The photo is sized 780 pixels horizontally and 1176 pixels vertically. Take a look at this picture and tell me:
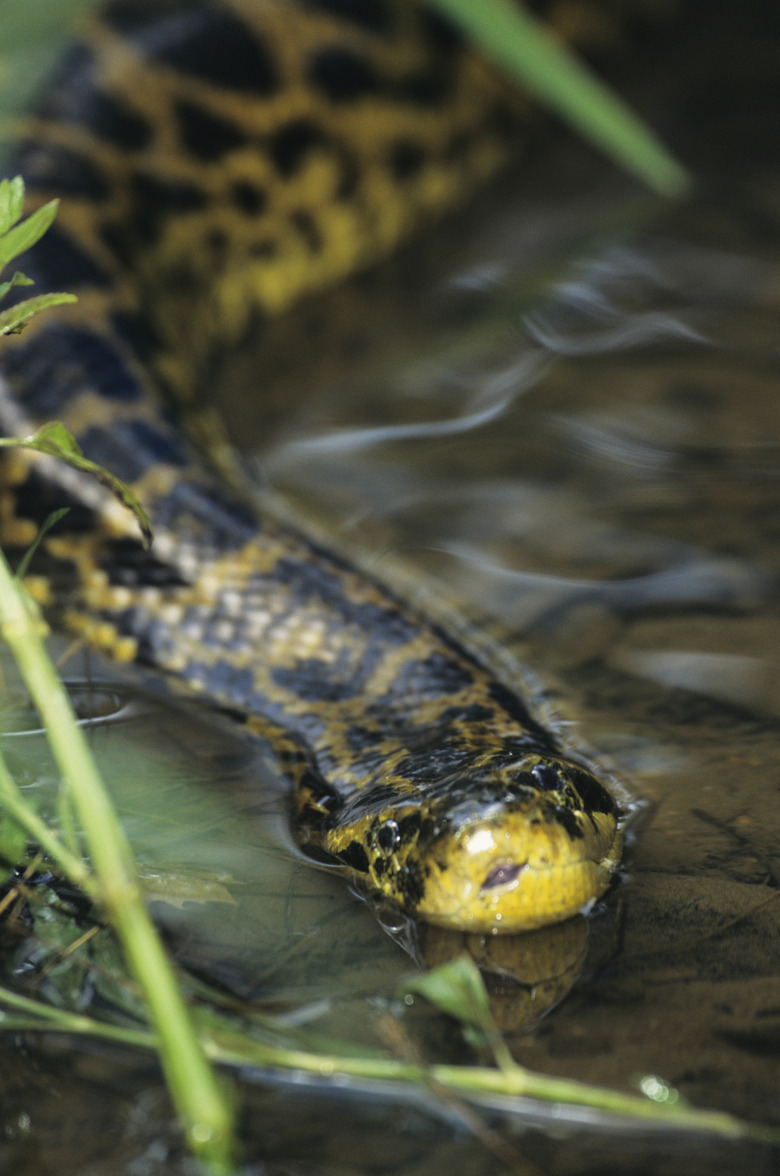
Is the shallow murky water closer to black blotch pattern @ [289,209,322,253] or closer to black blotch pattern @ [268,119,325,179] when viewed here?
black blotch pattern @ [289,209,322,253]

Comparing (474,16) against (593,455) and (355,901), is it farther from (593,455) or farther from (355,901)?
(355,901)

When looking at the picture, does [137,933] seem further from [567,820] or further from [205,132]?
[205,132]

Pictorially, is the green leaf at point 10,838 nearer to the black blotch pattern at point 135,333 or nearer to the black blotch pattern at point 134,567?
the black blotch pattern at point 134,567

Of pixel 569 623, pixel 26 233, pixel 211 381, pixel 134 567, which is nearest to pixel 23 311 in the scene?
pixel 26 233

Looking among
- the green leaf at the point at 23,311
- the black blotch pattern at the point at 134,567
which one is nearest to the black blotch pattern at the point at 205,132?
the black blotch pattern at the point at 134,567

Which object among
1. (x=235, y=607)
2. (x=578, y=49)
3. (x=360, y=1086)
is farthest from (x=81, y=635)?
(x=578, y=49)

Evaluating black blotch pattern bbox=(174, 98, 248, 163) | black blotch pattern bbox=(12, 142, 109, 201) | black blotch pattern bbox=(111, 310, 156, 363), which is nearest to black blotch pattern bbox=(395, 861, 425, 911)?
black blotch pattern bbox=(111, 310, 156, 363)
